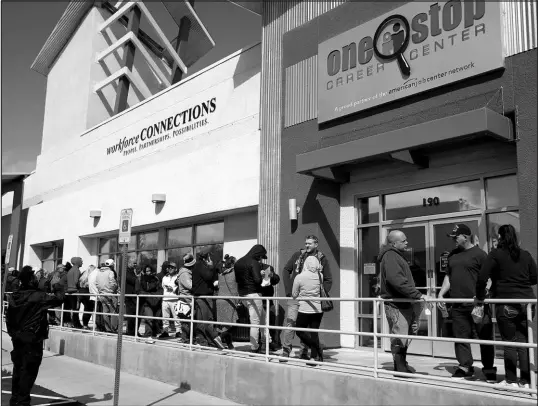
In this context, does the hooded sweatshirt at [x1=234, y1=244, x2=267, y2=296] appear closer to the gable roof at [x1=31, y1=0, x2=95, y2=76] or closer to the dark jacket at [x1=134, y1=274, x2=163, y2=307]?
the dark jacket at [x1=134, y1=274, x2=163, y2=307]

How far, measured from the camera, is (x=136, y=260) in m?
17.7

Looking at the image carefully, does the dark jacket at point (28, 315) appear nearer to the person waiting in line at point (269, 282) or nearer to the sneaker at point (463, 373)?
the person waiting in line at point (269, 282)

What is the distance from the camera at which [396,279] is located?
647 cm

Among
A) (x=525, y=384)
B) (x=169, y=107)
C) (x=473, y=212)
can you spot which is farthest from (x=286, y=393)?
(x=169, y=107)

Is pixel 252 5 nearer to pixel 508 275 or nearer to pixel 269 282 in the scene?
pixel 269 282

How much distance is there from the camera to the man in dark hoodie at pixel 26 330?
24.5 feet

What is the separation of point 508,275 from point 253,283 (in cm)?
409

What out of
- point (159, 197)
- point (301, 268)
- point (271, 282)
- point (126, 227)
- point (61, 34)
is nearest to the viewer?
point (126, 227)

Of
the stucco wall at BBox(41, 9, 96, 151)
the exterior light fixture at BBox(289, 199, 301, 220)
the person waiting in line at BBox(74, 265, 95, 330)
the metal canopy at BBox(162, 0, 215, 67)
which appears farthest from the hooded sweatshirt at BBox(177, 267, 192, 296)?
the metal canopy at BBox(162, 0, 215, 67)

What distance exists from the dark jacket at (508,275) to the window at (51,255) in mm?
19091

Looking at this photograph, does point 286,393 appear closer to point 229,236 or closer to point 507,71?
point 507,71

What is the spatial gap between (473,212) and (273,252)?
4.10 metres

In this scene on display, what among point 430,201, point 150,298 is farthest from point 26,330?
point 430,201

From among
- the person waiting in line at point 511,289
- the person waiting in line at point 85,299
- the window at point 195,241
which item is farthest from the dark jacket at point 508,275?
the person waiting in line at point 85,299
